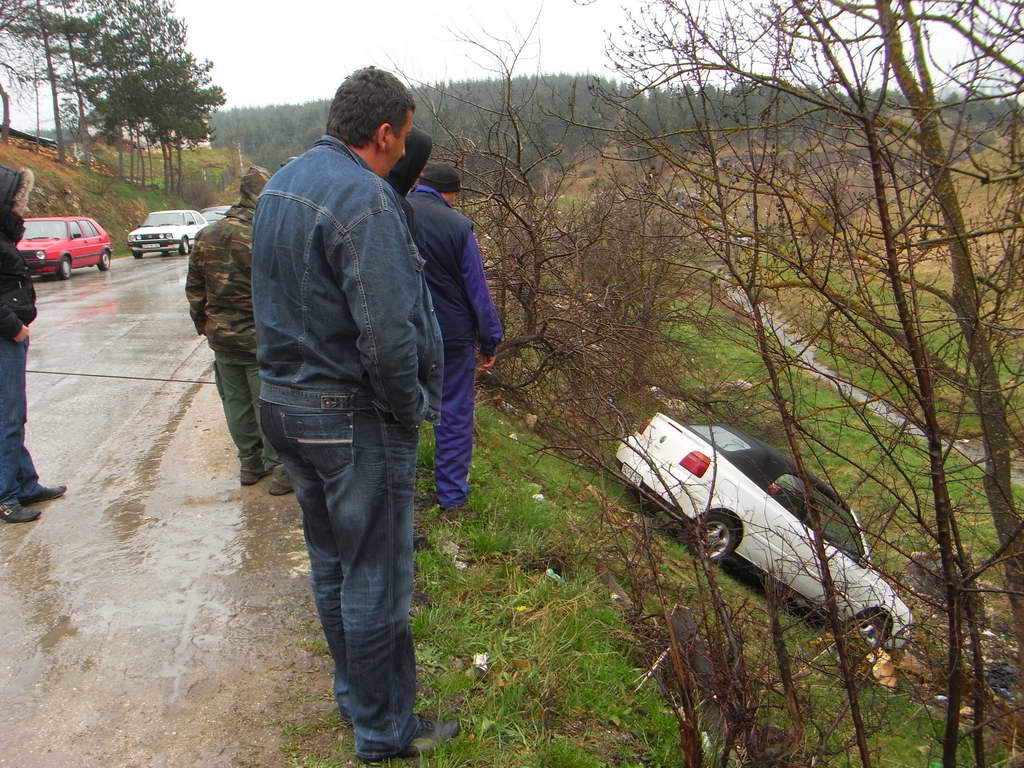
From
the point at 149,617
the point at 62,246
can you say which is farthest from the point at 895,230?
the point at 62,246

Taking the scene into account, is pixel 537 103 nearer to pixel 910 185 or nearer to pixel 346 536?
pixel 910 185

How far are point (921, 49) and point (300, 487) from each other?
3.56 metres

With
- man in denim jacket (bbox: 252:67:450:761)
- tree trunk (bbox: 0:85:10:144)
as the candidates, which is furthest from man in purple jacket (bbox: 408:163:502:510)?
tree trunk (bbox: 0:85:10:144)

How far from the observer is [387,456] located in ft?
7.47

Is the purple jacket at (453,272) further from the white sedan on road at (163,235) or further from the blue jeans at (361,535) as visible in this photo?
the white sedan on road at (163,235)

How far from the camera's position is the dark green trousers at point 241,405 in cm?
460

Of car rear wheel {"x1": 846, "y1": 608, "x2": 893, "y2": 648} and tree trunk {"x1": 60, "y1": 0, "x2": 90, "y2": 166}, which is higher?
tree trunk {"x1": 60, "y1": 0, "x2": 90, "y2": 166}

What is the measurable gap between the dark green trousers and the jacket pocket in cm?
251

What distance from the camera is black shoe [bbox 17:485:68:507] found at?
171 inches

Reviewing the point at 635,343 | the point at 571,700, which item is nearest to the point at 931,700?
the point at 571,700

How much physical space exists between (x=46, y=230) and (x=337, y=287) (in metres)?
19.5

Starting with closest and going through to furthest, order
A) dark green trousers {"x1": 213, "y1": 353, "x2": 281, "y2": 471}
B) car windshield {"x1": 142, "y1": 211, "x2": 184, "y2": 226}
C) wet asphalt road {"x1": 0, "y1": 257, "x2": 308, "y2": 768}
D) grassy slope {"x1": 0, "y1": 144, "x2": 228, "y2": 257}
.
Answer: wet asphalt road {"x1": 0, "y1": 257, "x2": 308, "y2": 768} < dark green trousers {"x1": 213, "y1": 353, "x2": 281, "y2": 471} < car windshield {"x1": 142, "y1": 211, "x2": 184, "y2": 226} < grassy slope {"x1": 0, "y1": 144, "x2": 228, "y2": 257}

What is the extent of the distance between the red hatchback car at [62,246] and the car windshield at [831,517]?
1770 cm

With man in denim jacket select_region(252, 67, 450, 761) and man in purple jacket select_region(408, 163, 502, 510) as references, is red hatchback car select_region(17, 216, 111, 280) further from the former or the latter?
man in denim jacket select_region(252, 67, 450, 761)
